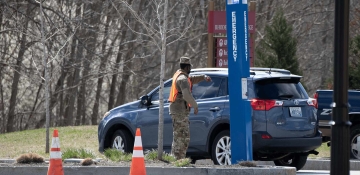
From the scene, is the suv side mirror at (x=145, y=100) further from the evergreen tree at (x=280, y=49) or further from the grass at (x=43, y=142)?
the evergreen tree at (x=280, y=49)

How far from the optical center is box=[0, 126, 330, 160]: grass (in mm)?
17458

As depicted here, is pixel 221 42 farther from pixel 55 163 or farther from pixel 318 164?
pixel 55 163

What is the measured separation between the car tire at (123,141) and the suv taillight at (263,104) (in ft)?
9.78

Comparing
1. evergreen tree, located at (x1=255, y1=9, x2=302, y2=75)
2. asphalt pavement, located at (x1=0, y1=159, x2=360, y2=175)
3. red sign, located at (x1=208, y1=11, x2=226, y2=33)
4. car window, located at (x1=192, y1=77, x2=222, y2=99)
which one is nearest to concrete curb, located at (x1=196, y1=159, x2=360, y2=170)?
car window, located at (x1=192, y1=77, x2=222, y2=99)

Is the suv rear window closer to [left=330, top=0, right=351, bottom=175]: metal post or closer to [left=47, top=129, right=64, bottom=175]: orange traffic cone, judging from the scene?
[left=47, top=129, right=64, bottom=175]: orange traffic cone

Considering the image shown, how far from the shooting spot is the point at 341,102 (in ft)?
26.4

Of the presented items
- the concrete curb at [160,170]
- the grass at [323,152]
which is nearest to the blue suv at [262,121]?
the concrete curb at [160,170]

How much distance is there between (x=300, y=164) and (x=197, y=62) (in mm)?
21814

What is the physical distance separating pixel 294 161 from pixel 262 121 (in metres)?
1.62

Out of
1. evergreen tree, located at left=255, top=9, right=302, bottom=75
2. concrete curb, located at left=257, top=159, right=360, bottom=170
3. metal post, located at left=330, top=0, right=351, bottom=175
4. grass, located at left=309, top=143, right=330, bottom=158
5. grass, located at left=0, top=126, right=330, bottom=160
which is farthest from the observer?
evergreen tree, located at left=255, top=9, right=302, bottom=75

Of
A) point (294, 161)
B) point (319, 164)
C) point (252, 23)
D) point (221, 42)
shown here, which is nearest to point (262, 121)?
point (294, 161)

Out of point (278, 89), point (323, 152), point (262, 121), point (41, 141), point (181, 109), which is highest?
point (278, 89)

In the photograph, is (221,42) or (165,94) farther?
(221,42)

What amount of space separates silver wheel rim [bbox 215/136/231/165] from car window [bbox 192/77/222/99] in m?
0.91
